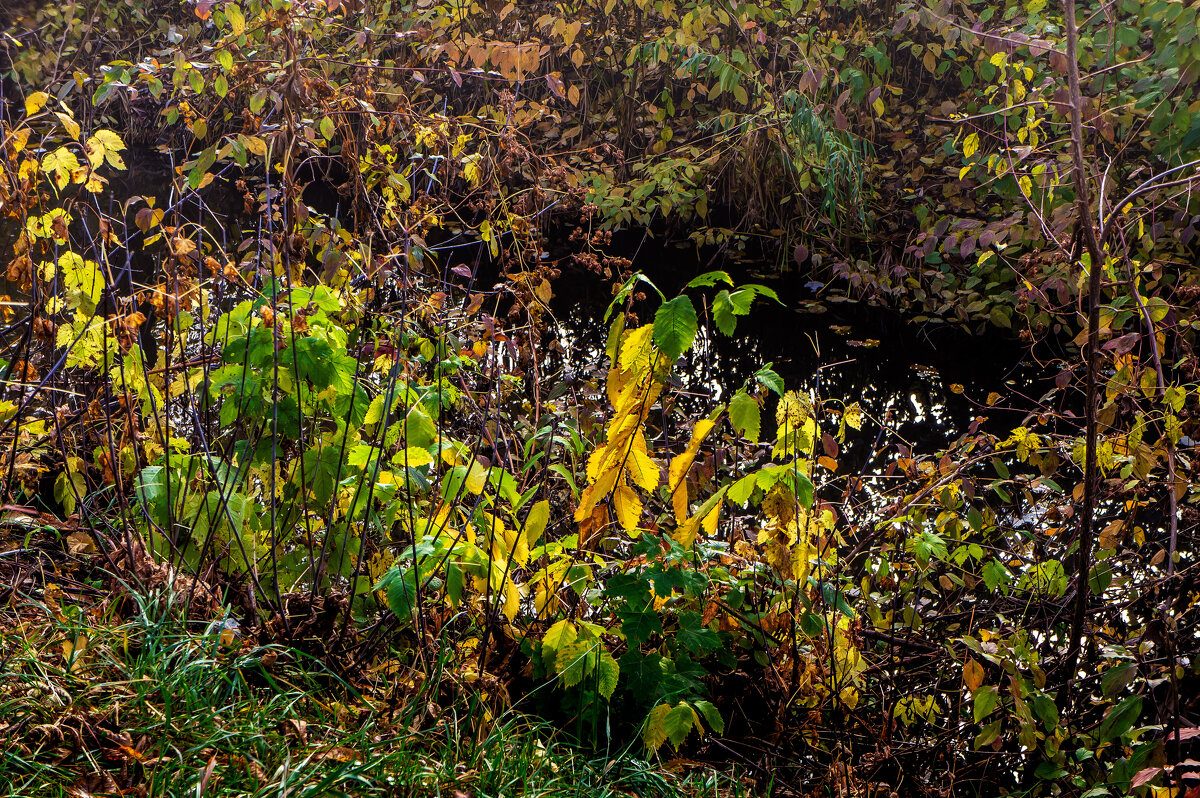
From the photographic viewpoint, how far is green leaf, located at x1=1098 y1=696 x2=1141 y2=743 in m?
1.81

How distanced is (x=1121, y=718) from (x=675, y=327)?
1.15 meters

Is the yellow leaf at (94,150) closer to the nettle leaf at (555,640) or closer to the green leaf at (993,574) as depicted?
the nettle leaf at (555,640)

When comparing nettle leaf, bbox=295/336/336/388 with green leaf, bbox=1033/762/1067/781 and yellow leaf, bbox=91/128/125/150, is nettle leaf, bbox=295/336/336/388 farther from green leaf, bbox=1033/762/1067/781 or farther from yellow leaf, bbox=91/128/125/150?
green leaf, bbox=1033/762/1067/781

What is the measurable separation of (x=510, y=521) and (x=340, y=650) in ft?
2.18

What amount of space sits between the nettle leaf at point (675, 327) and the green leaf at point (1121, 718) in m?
1.09

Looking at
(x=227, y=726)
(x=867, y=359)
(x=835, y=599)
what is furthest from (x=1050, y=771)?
(x=867, y=359)

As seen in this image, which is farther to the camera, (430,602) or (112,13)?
(112,13)

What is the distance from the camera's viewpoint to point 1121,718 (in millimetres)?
1829

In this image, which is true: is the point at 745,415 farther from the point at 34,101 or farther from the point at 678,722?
the point at 34,101

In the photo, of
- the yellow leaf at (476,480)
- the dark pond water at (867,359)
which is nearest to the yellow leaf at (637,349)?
the yellow leaf at (476,480)

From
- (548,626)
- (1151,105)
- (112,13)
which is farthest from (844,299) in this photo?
(112,13)

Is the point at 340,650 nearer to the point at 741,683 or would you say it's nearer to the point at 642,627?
the point at 642,627

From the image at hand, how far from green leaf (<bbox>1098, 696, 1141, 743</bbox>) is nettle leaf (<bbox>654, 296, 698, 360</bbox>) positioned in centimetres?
109

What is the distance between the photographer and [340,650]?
2107 mm
